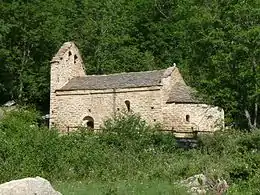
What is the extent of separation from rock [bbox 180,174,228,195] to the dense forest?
932 centimetres

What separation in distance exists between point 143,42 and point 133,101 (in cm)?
2134

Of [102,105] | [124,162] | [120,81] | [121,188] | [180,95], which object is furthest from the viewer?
[120,81]

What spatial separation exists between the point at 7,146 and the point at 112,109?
19441mm

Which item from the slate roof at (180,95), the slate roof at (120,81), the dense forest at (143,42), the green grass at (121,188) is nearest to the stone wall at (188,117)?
the slate roof at (180,95)

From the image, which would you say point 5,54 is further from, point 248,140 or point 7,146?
point 248,140

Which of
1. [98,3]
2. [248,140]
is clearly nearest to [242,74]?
[248,140]

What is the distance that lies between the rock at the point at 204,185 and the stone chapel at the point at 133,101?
21.6 m

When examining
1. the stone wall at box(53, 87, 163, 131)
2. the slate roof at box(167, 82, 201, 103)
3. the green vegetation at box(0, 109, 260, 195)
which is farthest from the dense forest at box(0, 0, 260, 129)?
the stone wall at box(53, 87, 163, 131)

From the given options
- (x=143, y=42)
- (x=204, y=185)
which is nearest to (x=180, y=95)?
(x=143, y=42)

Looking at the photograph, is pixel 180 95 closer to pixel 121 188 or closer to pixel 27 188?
pixel 121 188

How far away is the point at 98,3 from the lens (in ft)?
177

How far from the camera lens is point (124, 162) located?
19.8m

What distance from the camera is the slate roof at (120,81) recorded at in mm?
38406

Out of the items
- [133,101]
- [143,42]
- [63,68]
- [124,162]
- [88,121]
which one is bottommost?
[124,162]
